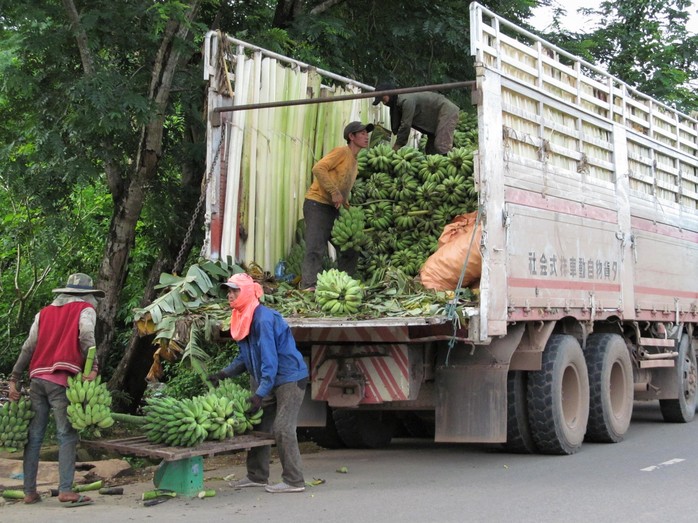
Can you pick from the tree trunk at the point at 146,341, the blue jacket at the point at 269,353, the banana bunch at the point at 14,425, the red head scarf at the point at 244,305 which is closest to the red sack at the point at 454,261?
the blue jacket at the point at 269,353

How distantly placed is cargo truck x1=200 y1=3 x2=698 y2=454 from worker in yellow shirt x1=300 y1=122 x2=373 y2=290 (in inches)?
16.5

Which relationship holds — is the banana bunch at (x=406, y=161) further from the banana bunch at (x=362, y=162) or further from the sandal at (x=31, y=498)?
the sandal at (x=31, y=498)

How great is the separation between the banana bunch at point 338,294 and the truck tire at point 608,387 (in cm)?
307

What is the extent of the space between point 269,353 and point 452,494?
5.39 feet

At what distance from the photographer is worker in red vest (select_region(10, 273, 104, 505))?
6.55 metres

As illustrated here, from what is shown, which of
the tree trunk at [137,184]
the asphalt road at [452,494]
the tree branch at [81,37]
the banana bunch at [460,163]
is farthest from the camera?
the tree trunk at [137,184]

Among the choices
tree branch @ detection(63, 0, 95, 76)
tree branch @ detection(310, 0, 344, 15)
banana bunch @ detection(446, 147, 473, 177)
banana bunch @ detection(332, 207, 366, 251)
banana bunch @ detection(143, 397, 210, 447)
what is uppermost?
tree branch @ detection(310, 0, 344, 15)

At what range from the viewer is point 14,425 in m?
6.56

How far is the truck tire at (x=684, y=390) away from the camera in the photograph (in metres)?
11.9

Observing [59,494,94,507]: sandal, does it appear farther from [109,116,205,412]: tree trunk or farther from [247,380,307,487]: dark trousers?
[109,116,205,412]: tree trunk

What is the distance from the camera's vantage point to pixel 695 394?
1237 cm

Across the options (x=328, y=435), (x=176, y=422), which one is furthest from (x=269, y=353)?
(x=328, y=435)

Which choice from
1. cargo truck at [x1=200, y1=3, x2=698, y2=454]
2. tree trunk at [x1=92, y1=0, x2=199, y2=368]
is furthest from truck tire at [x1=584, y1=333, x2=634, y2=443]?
tree trunk at [x1=92, y1=0, x2=199, y2=368]

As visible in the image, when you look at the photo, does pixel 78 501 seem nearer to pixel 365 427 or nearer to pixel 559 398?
pixel 365 427
